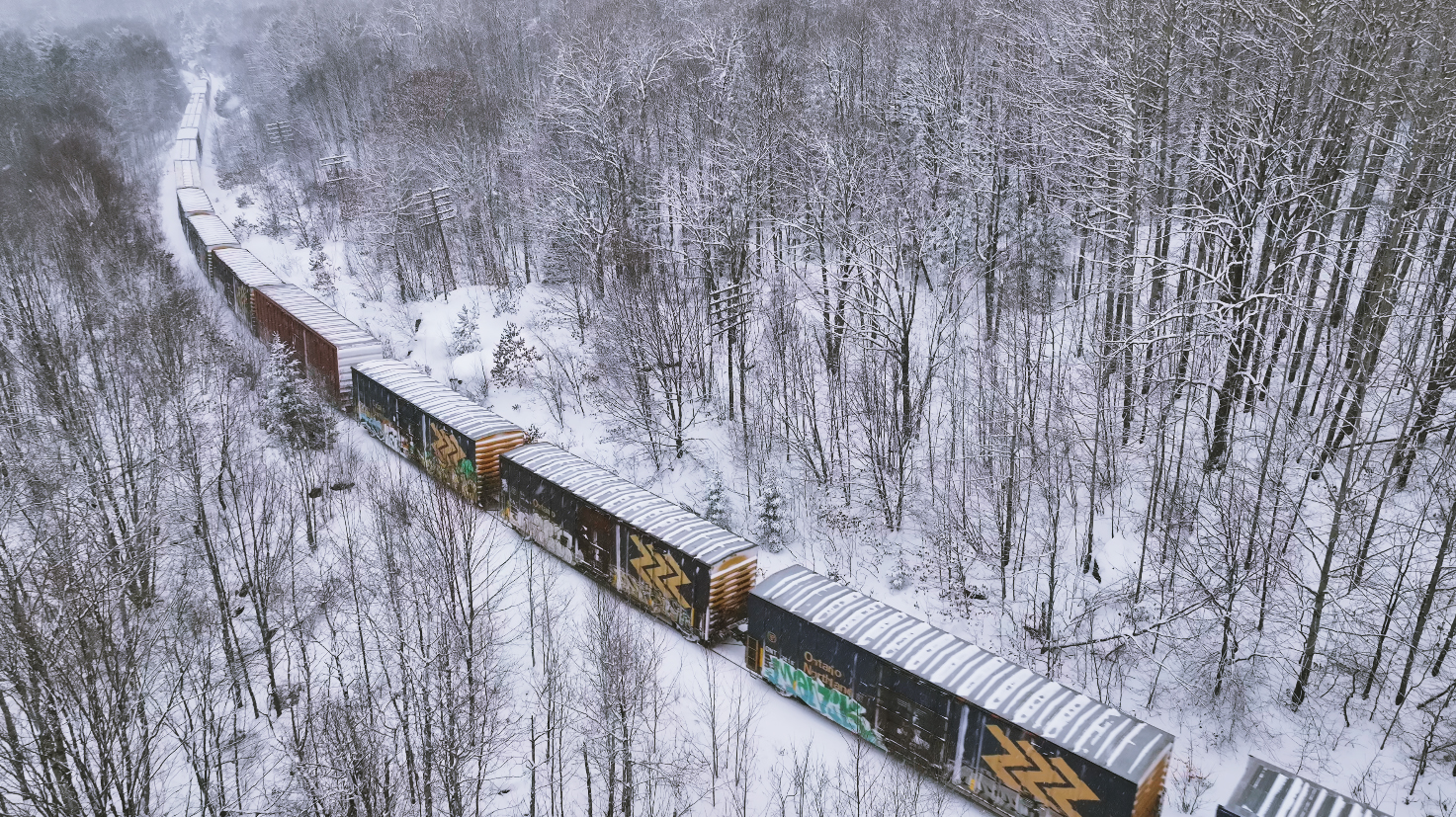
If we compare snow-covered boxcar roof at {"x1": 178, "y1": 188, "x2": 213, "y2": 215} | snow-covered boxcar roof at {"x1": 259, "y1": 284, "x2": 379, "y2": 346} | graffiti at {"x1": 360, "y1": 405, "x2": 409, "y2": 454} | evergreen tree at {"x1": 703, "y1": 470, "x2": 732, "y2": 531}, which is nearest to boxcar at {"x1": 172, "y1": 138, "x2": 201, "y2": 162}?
snow-covered boxcar roof at {"x1": 178, "y1": 188, "x2": 213, "y2": 215}

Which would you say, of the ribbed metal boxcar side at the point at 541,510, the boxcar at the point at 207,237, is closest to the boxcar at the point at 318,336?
the ribbed metal boxcar side at the point at 541,510

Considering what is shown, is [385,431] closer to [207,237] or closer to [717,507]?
[717,507]

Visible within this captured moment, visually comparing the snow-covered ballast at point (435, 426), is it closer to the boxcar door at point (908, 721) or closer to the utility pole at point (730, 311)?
the utility pole at point (730, 311)

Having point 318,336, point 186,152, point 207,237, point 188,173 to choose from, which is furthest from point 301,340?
point 186,152

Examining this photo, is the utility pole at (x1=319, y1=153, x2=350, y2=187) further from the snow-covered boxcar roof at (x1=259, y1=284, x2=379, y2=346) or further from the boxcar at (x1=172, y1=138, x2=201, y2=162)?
the snow-covered boxcar roof at (x1=259, y1=284, x2=379, y2=346)

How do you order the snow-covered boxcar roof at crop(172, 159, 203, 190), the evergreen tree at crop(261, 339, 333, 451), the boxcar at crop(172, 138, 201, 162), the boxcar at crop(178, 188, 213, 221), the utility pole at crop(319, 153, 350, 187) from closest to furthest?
the evergreen tree at crop(261, 339, 333, 451) → the boxcar at crop(178, 188, 213, 221) → the utility pole at crop(319, 153, 350, 187) → the snow-covered boxcar roof at crop(172, 159, 203, 190) → the boxcar at crop(172, 138, 201, 162)

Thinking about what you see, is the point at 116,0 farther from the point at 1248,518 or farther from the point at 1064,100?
the point at 1248,518

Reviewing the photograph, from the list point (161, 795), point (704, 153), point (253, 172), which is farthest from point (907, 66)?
point (253, 172)
